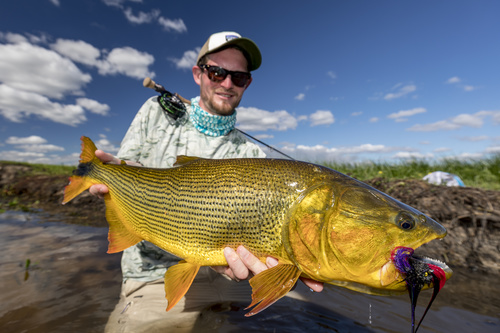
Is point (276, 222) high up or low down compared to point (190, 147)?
down

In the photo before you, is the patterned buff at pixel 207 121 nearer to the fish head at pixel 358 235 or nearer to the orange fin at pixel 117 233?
the orange fin at pixel 117 233

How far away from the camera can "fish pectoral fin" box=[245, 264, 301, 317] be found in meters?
1.82

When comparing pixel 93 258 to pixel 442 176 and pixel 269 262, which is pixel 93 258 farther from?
pixel 442 176

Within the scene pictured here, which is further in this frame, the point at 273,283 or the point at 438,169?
the point at 438,169

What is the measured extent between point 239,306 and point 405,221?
2.60 meters

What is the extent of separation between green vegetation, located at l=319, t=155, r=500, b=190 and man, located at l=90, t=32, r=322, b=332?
581 centimetres

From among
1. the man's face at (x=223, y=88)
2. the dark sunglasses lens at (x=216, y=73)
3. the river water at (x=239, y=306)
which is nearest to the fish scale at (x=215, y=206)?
the river water at (x=239, y=306)

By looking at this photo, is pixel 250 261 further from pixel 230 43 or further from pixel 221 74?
pixel 230 43

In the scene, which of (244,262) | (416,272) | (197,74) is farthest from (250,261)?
(197,74)

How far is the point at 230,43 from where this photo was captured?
3.91 m

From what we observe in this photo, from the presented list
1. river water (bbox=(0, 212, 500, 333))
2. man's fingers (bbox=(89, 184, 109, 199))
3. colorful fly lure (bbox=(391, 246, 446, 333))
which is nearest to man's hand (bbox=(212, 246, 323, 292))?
colorful fly lure (bbox=(391, 246, 446, 333))

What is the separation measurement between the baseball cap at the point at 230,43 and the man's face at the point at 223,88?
4.3 inches

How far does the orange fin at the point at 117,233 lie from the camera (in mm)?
2652

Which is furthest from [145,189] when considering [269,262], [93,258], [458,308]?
[458,308]
